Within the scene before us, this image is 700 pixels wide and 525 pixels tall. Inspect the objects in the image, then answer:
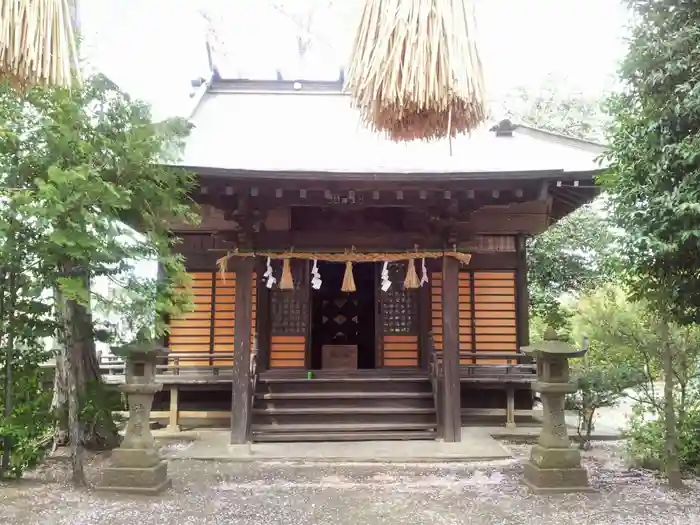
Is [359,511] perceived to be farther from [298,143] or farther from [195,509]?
[298,143]

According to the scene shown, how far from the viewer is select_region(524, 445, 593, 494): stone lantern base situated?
17.6 ft

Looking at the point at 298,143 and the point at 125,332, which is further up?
the point at 298,143

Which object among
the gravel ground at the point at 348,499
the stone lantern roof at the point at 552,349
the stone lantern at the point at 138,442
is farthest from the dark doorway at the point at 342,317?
the stone lantern at the point at 138,442

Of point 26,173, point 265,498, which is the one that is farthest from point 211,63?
point 265,498

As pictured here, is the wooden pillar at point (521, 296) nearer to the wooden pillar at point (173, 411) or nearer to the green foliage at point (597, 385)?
the green foliage at point (597, 385)

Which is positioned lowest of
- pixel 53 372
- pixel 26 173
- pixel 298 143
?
pixel 53 372

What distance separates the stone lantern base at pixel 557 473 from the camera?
5.38 meters

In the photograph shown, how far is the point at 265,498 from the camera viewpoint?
523 centimetres

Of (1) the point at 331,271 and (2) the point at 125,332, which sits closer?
(2) the point at 125,332

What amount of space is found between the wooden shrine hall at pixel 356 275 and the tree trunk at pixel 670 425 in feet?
8.13

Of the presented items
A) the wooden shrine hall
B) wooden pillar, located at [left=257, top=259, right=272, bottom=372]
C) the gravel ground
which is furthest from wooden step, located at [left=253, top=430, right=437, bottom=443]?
wooden pillar, located at [left=257, top=259, right=272, bottom=372]

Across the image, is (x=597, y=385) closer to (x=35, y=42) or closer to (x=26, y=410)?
(x=26, y=410)

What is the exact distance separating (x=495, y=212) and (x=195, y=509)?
6.28 m

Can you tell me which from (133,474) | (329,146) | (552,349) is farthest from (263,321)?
(552,349)
